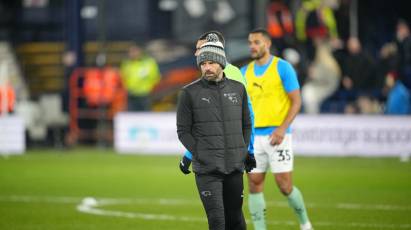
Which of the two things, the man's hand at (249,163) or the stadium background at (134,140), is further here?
the stadium background at (134,140)

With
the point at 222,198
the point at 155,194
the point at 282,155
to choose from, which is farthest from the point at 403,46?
the point at 222,198

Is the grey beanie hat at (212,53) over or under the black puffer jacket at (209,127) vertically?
over

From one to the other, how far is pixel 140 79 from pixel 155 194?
39.4 ft

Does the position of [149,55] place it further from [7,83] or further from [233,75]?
[233,75]

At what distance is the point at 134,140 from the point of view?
2738 cm

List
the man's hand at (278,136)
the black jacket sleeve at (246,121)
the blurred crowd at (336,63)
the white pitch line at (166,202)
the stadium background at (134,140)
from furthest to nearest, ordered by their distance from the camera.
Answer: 1. the blurred crowd at (336,63)
2. the white pitch line at (166,202)
3. the stadium background at (134,140)
4. the man's hand at (278,136)
5. the black jacket sleeve at (246,121)

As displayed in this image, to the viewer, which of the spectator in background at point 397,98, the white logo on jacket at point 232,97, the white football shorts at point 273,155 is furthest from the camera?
A: the spectator in background at point 397,98

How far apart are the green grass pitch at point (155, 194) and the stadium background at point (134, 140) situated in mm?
24

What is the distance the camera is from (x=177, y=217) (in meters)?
14.5

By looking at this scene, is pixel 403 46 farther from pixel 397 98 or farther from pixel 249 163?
pixel 249 163

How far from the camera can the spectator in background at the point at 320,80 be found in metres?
27.9

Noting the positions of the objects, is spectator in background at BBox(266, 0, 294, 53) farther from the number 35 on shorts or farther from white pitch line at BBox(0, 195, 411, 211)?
the number 35 on shorts

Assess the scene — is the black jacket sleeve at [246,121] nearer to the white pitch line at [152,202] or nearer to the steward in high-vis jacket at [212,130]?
the steward in high-vis jacket at [212,130]

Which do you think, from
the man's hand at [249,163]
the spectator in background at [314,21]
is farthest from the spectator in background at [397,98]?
the man's hand at [249,163]
